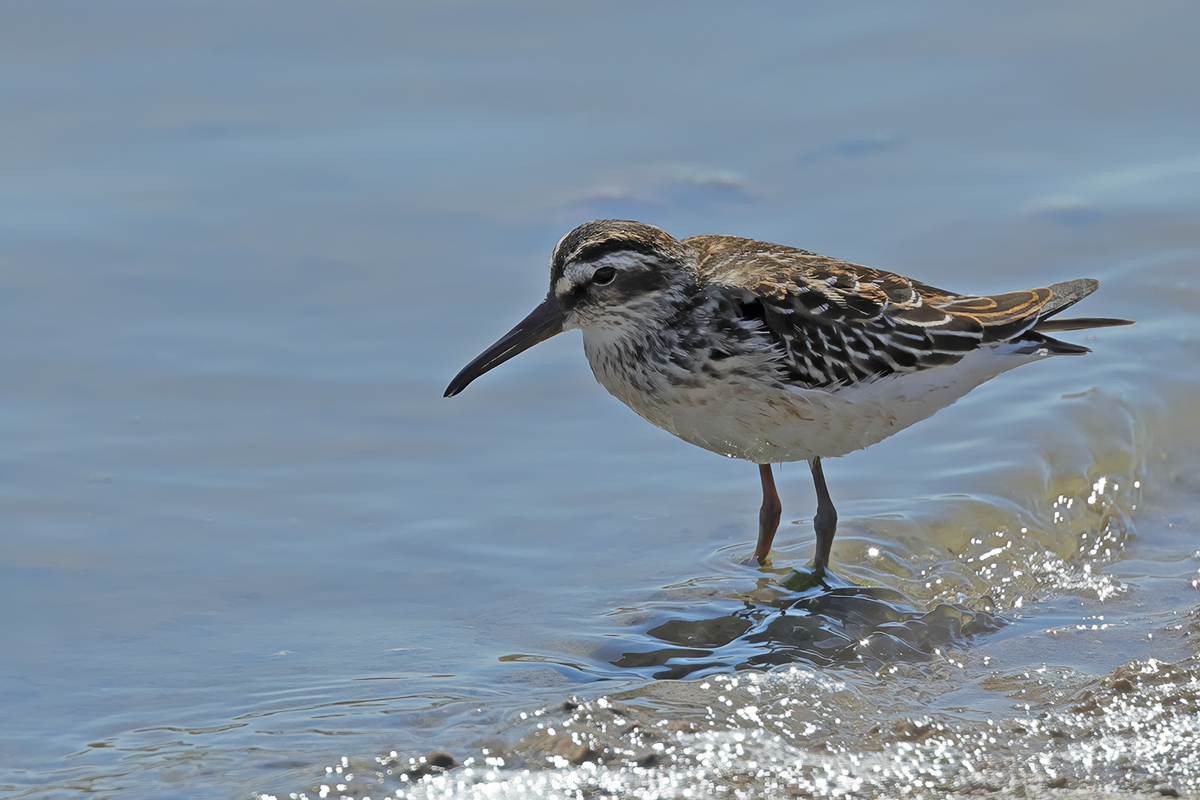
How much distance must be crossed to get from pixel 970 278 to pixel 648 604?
4660 millimetres

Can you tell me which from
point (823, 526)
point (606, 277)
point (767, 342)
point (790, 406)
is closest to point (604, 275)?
point (606, 277)

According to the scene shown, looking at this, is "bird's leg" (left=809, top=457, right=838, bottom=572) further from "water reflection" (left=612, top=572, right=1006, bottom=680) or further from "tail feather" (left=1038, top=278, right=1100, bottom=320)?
"tail feather" (left=1038, top=278, right=1100, bottom=320)

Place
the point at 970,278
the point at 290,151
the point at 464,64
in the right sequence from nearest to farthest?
the point at 970,278
the point at 290,151
the point at 464,64

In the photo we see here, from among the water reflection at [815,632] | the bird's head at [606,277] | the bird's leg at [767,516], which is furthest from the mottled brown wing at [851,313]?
the water reflection at [815,632]

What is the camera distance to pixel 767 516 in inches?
318

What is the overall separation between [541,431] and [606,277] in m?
2.19

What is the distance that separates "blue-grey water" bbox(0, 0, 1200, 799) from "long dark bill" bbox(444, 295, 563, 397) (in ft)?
3.56

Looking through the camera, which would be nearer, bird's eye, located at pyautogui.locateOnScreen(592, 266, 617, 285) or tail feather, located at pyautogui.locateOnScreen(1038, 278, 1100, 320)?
bird's eye, located at pyautogui.locateOnScreen(592, 266, 617, 285)

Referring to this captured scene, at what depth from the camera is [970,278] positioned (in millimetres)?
10844

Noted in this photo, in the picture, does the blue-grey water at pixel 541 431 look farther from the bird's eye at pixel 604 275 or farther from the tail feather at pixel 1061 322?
the bird's eye at pixel 604 275

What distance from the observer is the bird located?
7.32 metres

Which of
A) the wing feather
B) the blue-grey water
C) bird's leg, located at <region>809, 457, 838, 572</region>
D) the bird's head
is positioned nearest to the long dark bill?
the bird's head

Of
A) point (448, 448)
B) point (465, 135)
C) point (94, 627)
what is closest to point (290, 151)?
point (465, 135)

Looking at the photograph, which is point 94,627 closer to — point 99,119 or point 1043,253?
point 99,119
